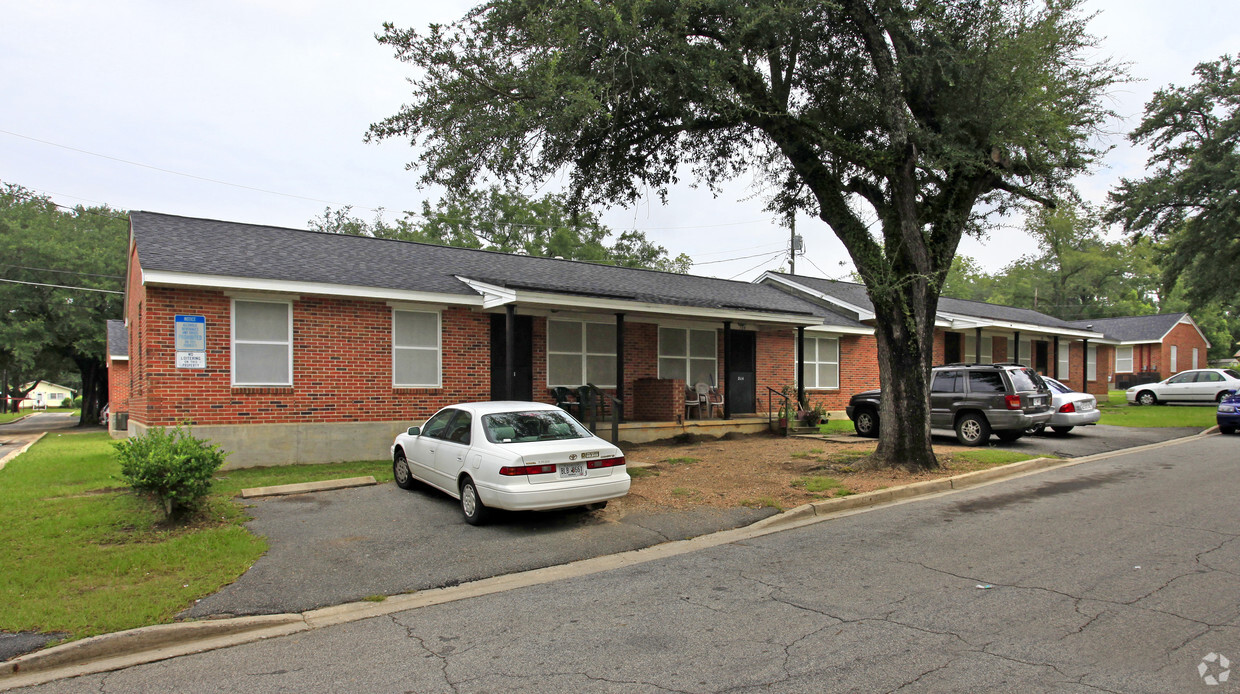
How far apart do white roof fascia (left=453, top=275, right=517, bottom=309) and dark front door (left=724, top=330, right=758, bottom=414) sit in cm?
718

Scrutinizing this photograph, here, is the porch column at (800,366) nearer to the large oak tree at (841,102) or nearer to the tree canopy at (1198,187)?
the large oak tree at (841,102)

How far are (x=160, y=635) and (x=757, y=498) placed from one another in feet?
22.7

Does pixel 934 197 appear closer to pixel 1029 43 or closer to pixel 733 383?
pixel 1029 43

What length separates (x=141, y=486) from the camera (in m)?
7.38

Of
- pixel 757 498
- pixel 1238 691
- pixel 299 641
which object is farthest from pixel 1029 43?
pixel 299 641

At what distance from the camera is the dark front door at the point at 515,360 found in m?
14.8

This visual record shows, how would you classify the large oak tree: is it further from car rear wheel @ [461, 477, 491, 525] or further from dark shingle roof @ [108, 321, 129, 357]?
→ dark shingle roof @ [108, 321, 129, 357]

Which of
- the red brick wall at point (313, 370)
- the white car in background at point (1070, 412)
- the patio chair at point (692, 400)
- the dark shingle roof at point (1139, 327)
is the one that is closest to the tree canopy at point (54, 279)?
the red brick wall at point (313, 370)

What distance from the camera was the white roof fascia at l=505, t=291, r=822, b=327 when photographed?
42.3 feet

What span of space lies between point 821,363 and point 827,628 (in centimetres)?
1814

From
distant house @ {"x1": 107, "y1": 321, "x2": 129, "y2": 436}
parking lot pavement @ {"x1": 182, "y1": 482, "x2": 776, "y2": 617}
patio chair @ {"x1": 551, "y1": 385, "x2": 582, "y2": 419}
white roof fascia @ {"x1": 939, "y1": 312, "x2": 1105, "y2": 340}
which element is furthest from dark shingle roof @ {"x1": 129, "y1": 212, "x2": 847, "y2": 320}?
distant house @ {"x1": 107, "y1": 321, "x2": 129, "y2": 436}

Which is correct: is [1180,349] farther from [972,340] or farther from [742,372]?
[742,372]

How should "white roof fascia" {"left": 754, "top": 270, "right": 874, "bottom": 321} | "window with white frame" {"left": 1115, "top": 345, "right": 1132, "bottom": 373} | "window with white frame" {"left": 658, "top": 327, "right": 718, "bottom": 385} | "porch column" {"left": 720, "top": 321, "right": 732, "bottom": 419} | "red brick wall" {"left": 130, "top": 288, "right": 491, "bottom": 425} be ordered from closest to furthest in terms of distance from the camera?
"red brick wall" {"left": 130, "top": 288, "right": 491, "bottom": 425} < "window with white frame" {"left": 658, "top": 327, "right": 718, "bottom": 385} < "porch column" {"left": 720, "top": 321, "right": 732, "bottom": 419} < "white roof fascia" {"left": 754, "top": 270, "right": 874, "bottom": 321} < "window with white frame" {"left": 1115, "top": 345, "right": 1132, "bottom": 373}

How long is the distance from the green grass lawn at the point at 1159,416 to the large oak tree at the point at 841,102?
12948 millimetres
